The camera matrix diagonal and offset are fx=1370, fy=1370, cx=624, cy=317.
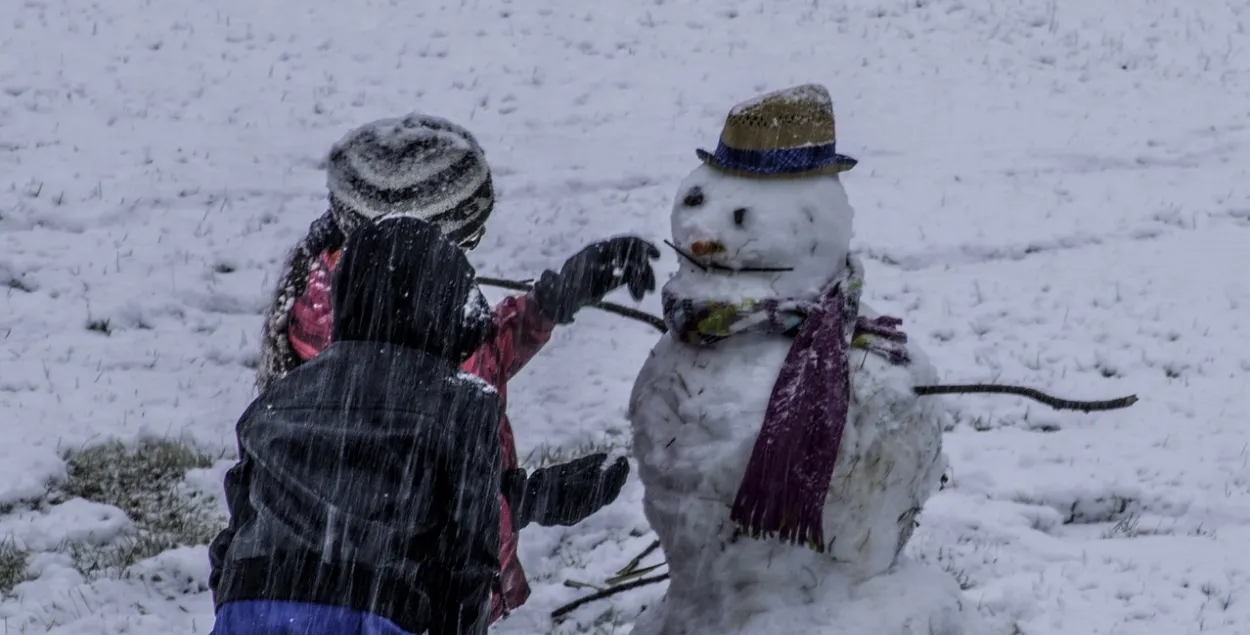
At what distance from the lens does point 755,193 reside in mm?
3859

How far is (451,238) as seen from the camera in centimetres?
404

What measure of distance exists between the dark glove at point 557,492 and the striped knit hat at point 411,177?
2.65 feet

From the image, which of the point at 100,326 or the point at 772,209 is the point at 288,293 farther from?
the point at 100,326

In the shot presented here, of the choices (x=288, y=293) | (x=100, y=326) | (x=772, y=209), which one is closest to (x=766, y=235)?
(x=772, y=209)

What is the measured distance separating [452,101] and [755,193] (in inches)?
304

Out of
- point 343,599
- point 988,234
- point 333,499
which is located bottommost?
point 988,234

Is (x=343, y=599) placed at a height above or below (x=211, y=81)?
above

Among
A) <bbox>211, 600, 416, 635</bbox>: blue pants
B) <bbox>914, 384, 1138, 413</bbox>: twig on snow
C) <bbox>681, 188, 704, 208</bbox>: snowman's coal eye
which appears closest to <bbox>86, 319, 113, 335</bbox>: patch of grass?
<bbox>681, 188, 704, 208</bbox>: snowman's coal eye

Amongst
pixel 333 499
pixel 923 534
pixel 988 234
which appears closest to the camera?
pixel 333 499

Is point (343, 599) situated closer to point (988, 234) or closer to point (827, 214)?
point (827, 214)

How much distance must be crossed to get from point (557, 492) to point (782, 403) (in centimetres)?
65

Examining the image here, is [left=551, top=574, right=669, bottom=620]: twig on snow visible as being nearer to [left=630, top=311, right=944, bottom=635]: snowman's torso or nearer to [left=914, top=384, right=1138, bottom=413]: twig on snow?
[left=630, top=311, right=944, bottom=635]: snowman's torso

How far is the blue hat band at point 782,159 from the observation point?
12.6 ft

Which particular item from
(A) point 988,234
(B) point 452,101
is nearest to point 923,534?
(A) point 988,234
